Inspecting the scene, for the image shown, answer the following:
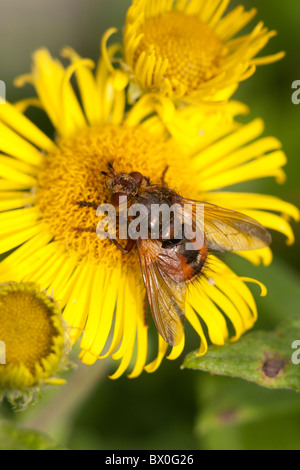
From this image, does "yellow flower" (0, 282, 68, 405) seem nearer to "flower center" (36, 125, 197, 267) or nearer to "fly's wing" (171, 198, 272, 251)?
"flower center" (36, 125, 197, 267)

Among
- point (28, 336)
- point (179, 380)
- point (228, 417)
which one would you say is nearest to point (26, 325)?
point (28, 336)

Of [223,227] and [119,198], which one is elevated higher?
[119,198]

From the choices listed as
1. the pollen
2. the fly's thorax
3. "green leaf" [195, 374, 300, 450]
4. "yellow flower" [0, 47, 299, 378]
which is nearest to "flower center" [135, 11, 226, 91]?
"yellow flower" [0, 47, 299, 378]

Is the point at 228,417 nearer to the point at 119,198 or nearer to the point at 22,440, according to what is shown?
the point at 22,440

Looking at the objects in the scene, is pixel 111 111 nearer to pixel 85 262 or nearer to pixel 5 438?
pixel 85 262

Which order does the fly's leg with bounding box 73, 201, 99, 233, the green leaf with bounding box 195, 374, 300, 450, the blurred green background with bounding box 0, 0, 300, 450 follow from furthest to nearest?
1. the blurred green background with bounding box 0, 0, 300, 450
2. the green leaf with bounding box 195, 374, 300, 450
3. the fly's leg with bounding box 73, 201, 99, 233

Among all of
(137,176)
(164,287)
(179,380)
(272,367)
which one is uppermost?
(137,176)

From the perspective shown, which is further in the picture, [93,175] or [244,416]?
[244,416]
